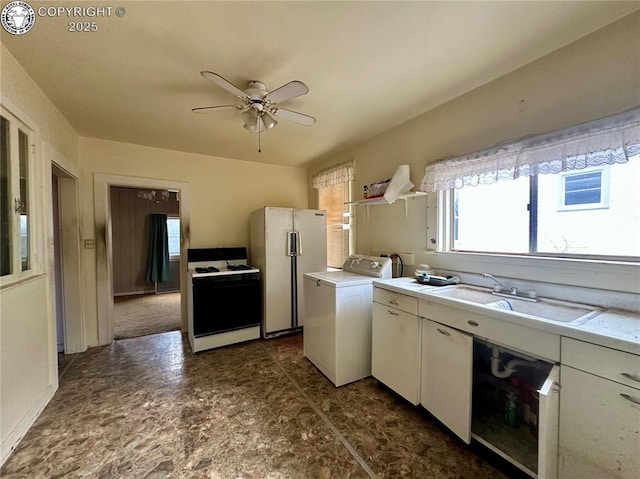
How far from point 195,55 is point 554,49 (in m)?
2.25

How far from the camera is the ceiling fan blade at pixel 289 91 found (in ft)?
5.05

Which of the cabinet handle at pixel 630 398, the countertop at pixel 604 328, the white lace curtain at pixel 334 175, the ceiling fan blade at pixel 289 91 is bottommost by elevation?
the cabinet handle at pixel 630 398

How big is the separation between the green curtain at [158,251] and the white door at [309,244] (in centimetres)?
429

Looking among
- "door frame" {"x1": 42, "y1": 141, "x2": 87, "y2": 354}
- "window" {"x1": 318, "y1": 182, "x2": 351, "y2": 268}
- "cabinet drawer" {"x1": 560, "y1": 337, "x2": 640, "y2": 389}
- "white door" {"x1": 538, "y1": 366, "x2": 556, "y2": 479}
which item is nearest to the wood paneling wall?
"door frame" {"x1": 42, "y1": 141, "x2": 87, "y2": 354}

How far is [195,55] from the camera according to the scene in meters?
1.63

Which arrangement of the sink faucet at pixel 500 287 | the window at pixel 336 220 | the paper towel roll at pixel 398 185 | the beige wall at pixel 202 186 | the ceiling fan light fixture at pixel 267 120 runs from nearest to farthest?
the sink faucet at pixel 500 287, the ceiling fan light fixture at pixel 267 120, the paper towel roll at pixel 398 185, the beige wall at pixel 202 186, the window at pixel 336 220

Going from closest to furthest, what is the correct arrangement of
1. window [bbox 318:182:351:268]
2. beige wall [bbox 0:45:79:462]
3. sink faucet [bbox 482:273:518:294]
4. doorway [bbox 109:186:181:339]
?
1. beige wall [bbox 0:45:79:462]
2. sink faucet [bbox 482:273:518:294]
3. window [bbox 318:182:351:268]
4. doorway [bbox 109:186:181:339]

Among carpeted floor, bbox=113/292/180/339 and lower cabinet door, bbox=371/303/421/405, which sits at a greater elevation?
lower cabinet door, bbox=371/303/421/405

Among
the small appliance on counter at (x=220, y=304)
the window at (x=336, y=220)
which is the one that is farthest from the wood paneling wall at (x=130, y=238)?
the window at (x=336, y=220)

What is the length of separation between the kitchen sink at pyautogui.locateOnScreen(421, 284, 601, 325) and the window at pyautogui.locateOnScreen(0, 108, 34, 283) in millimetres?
2742

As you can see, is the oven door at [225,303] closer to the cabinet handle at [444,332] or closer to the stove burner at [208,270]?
the stove burner at [208,270]

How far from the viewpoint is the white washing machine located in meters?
2.17

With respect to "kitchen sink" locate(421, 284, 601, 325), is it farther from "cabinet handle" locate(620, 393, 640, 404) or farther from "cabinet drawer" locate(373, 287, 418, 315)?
"cabinet handle" locate(620, 393, 640, 404)

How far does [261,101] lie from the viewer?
186cm
